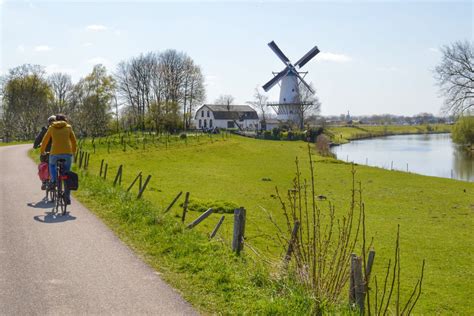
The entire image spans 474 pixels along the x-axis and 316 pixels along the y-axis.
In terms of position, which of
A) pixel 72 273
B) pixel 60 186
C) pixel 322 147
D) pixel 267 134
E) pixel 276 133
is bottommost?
pixel 322 147

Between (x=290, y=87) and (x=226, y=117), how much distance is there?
67.9 ft

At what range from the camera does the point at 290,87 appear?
8775 cm

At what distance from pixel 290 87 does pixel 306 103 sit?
16.0 ft

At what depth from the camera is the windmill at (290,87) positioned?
286ft

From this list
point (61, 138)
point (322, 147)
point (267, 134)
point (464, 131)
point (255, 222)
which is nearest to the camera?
point (61, 138)

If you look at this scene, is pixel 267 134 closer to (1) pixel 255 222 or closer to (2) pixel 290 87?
(2) pixel 290 87

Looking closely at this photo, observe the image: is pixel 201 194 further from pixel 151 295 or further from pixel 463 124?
pixel 463 124

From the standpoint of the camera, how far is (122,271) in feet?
23.9

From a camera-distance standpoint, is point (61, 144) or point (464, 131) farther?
point (464, 131)

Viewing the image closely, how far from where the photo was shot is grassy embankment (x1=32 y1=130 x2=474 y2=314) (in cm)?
682

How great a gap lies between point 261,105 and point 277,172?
68.2 m

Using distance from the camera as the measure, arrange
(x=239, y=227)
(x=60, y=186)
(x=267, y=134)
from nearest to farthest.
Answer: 1. (x=239, y=227)
2. (x=60, y=186)
3. (x=267, y=134)

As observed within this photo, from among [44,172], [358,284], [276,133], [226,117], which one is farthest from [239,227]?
[226,117]

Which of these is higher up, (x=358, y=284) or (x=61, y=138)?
(x=61, y=138)
